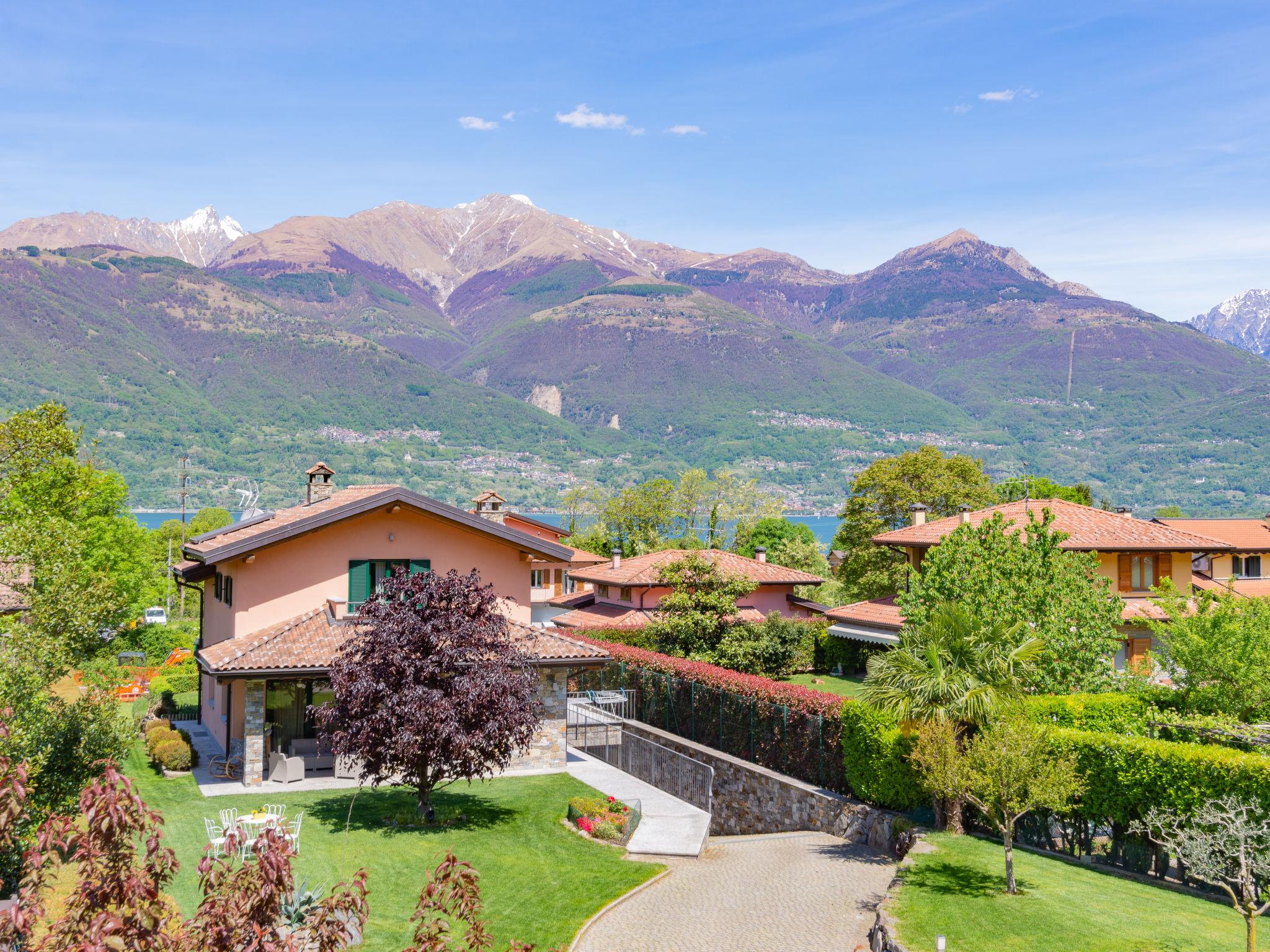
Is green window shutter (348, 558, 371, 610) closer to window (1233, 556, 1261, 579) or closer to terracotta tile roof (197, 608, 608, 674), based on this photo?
terracotta tile roof (197, 608, 608, 674)

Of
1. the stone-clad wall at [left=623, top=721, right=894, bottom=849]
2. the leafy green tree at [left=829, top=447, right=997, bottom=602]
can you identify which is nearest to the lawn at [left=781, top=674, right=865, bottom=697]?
the stone-clad wall at [left=623, top=721, right=894, bottom=849]

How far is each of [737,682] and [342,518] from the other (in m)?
11.7

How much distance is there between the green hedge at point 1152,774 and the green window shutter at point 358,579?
17.9m

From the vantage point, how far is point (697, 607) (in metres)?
40.4

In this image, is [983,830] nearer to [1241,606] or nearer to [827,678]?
[1241,606]

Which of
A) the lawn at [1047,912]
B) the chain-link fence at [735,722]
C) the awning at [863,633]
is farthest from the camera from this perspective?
the awning at [863,633]

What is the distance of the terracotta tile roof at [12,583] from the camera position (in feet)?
79.2

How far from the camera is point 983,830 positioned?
2077cm

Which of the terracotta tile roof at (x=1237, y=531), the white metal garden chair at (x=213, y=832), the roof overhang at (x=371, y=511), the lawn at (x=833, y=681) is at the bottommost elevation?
the lawn at (x=833, y=681)

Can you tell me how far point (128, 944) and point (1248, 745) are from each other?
65.5 feet

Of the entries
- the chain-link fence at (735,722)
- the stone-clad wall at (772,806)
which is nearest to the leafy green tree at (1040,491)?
the chain-link fence at (735,722)

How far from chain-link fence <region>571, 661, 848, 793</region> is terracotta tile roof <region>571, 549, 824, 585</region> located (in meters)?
15.1

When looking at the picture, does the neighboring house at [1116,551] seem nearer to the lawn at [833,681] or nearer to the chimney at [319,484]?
the lawn at [833,681]

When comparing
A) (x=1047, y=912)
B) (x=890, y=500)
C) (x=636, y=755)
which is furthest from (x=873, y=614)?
(x=1047, y=912)
